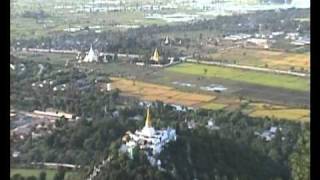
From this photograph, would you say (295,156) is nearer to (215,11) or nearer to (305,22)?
(305,22)

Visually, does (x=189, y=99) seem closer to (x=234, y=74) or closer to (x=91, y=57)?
(x=234, y=74)

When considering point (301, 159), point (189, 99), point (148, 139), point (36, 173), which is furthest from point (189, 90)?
point (36, 173)

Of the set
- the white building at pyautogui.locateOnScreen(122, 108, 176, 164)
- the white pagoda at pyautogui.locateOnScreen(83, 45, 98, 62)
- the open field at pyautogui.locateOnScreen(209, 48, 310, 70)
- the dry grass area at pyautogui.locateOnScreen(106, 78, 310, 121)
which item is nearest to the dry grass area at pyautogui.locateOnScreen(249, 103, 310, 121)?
the dry grass area at pyautogui.locateOnScreen(106, 78, 310, 121)

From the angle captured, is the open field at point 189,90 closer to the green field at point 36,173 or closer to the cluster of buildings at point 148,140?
the cluster of buildings at point 148,140

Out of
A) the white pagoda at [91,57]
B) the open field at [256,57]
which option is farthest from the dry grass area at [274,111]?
the white pagoda at [91,57]

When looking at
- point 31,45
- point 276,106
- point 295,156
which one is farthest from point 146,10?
point 295,156

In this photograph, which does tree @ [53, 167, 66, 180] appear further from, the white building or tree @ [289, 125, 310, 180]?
tree @ [289, 125, 310, 180]

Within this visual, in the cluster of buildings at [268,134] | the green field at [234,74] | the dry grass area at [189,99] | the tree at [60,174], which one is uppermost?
the green field at [234,74]
